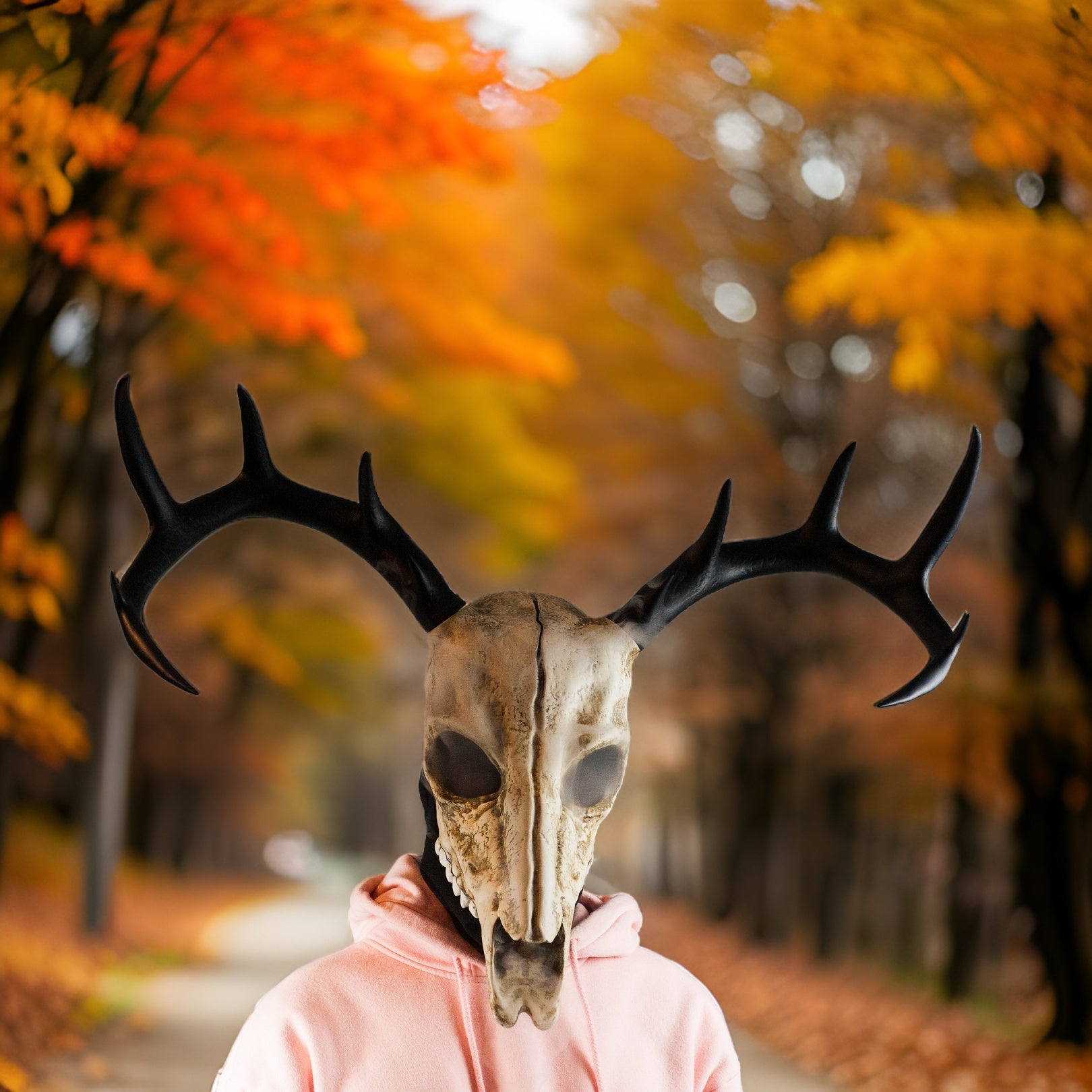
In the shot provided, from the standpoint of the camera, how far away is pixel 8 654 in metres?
5.22

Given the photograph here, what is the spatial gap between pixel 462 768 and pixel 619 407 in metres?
8.40

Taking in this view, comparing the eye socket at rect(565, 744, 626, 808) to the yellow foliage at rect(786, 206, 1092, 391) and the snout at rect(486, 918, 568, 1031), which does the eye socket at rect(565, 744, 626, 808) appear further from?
the yellow foliage at rect(786, 206, 1092, 391)

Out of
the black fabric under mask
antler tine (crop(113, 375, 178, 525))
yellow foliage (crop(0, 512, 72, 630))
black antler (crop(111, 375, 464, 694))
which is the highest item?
antler tine (crop(113, 375, 178, 525))

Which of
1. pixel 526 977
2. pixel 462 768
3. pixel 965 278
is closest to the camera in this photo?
pixel 526 977

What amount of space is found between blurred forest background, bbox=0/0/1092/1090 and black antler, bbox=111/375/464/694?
1526mm

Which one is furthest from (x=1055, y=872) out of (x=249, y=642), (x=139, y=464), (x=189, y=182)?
(x=249, y=642)

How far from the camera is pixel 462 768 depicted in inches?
61.1

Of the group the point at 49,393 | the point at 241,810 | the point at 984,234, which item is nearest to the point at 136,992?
the point at 49,393

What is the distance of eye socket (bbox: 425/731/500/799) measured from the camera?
1.53 meters

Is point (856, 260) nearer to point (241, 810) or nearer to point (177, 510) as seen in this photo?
point (177, 510)

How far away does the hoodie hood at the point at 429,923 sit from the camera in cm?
159

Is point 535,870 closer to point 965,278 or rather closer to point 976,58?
point 976,58

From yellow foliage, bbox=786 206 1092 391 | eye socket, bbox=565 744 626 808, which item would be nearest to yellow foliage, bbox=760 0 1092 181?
yellow foliage, bbox=786 206 1092 391

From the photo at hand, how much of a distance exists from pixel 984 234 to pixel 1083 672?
2.22 m
